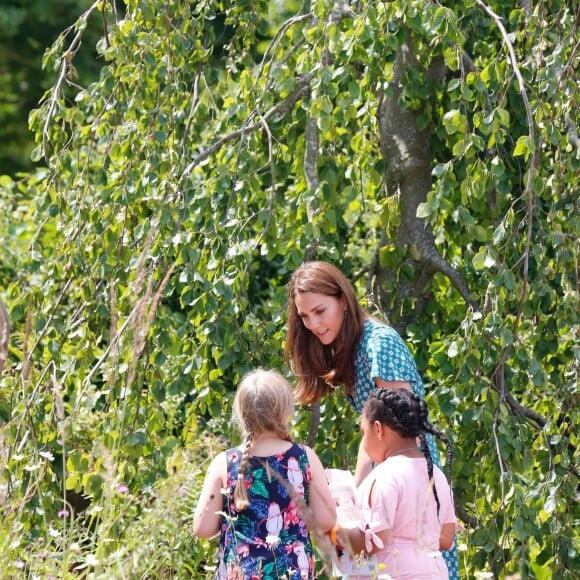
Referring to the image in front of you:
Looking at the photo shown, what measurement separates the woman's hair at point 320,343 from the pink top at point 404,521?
36cm

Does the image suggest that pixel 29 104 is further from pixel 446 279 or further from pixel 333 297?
pixel 333 297

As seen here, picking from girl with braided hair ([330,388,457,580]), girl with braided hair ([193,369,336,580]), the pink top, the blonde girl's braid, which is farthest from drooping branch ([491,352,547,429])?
the blonde girl's braid

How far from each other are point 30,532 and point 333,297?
1275 millimetres

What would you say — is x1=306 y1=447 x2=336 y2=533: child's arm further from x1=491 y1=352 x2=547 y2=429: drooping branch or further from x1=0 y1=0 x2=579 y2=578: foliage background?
x1=491 y1=352 x2=547 y2=429: drooping branch

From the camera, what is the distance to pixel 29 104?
1009cm

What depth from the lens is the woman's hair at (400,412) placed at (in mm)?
2633

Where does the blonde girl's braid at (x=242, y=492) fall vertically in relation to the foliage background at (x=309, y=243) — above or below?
below

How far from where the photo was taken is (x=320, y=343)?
9.83 ft

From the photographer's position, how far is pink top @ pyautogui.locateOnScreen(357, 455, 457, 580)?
8.40ft

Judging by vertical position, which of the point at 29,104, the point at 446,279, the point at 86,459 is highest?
the point at 29,104

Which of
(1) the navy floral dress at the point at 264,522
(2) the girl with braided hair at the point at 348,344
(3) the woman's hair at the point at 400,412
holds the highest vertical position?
(2) the girl with braided hair at the point at 348,344

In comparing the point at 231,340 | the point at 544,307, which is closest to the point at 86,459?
the point at 231,340

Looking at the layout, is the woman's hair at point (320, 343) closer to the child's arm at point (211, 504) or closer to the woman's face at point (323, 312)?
the woman's face at point (323, 312)

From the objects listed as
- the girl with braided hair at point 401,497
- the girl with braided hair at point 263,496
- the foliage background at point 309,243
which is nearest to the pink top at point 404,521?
the girl with braided hair at point 401,497
